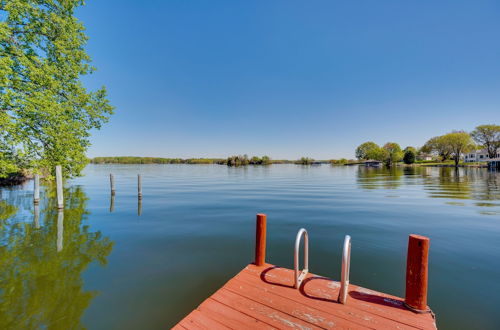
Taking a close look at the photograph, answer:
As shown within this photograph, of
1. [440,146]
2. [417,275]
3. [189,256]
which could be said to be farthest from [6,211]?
[440,146]

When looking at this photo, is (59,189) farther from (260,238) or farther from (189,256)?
(260,238)

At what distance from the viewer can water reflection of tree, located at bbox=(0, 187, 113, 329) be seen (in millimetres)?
4344

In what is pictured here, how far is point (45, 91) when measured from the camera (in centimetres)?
1291

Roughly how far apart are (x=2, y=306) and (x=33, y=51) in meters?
17.8

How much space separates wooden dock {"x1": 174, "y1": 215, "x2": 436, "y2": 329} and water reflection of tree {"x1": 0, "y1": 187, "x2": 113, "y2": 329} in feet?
10.5

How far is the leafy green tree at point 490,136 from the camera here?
75.8m

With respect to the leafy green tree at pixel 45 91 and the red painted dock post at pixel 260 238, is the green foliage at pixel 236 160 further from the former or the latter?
the red painted dock post at pixel 260 238

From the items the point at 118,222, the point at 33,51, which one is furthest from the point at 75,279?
the point at 33,51

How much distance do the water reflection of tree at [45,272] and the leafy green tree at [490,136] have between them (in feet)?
396

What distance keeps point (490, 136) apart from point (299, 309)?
119m

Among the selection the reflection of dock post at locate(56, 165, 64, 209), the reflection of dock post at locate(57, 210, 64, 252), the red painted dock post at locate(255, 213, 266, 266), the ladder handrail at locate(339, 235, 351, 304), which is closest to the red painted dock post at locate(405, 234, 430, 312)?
the ladder handrail at locate(339, 235, 351, 304)

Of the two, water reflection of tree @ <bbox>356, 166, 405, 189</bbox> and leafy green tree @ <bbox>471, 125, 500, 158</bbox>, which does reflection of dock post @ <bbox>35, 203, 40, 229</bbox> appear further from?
leafy green tree @ <bbox>471, 125, 500, 158</bbox>

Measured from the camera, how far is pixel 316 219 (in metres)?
11.3

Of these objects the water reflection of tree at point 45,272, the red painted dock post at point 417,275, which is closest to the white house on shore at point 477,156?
the red painted dock post at point 417,275
